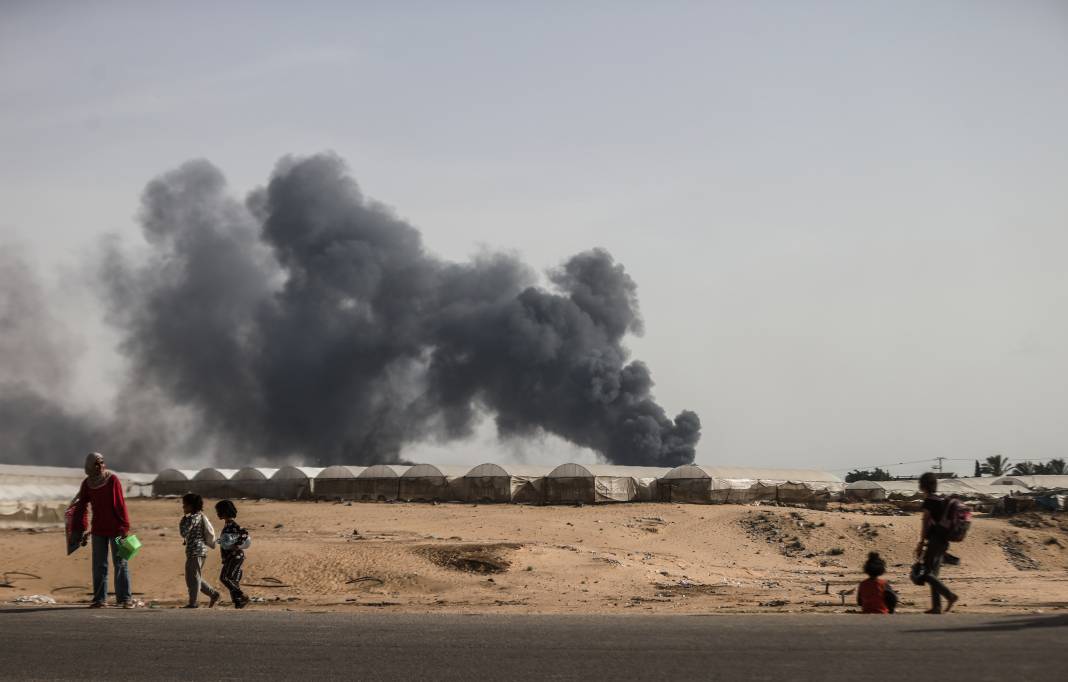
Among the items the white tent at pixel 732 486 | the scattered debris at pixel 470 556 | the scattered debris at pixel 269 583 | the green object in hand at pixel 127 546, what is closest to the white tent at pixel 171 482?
the white tent at pixel 732 486

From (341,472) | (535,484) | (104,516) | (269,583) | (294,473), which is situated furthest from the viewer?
(294,473)

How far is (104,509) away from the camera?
13867 millimetres

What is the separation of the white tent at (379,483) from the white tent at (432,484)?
47 cm

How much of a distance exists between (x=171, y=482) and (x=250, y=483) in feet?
20.6

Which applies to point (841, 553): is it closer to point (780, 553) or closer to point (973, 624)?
point (780, 553)

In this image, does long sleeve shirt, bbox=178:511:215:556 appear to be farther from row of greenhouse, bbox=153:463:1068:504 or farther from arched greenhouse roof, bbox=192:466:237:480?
arched greenhouse roof, bbox=192:466:237:480

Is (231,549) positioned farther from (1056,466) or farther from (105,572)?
(1056,466)

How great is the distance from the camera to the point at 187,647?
937 centimetres

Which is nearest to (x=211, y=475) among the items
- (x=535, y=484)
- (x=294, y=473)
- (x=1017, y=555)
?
(x=294, y=473)

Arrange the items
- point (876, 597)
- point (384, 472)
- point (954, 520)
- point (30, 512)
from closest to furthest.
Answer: point (876, 597)
point (954, 520)
point (30, 512)
point (384, 472)

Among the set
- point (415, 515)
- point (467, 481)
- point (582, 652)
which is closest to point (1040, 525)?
point (415, 515)

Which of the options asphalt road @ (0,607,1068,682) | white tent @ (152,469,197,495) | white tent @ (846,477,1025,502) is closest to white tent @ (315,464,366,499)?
white tent @ (152,469,197,495)

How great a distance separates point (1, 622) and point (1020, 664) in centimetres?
1010

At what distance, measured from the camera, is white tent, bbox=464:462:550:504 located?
2226 inches
